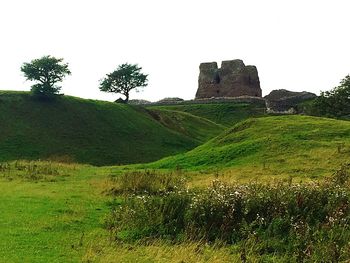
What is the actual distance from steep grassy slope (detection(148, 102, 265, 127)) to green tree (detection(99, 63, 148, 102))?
18.6 feet

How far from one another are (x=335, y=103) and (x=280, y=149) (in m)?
38.3

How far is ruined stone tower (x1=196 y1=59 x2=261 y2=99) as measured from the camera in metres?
105

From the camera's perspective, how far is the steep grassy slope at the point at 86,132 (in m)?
53.4

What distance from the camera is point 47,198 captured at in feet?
61.5

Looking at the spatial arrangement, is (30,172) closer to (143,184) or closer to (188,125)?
(143,184)

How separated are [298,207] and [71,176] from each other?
18.8 meters

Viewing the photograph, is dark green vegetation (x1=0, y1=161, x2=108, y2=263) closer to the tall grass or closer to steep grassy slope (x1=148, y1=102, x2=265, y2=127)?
the tall grass

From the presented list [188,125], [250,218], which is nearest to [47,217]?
[250,218]

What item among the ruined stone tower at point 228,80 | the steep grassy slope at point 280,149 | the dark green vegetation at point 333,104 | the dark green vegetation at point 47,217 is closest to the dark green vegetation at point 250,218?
the dark green vegetation at point 47,217

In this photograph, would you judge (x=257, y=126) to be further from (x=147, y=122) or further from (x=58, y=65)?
(x=58, y=65)

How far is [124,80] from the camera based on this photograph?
9294 cm

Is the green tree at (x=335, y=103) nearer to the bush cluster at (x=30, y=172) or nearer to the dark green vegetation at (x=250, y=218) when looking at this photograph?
the bush cluster at (x=30, y=172)

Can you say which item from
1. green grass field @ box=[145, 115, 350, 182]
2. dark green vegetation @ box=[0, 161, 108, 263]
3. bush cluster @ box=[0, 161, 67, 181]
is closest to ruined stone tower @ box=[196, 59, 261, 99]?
green grass field @ box=[145, 115, 350, 182]

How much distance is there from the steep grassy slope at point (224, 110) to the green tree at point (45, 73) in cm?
2649
